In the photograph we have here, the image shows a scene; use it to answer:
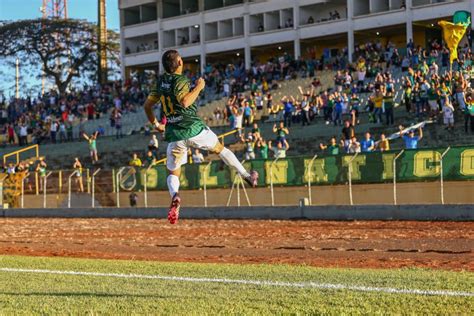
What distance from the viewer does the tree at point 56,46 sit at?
75312 millimetres

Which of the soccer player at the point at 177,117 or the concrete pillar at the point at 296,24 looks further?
the concrete pillar at the point at 296,24

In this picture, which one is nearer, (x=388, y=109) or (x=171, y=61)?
(x=171, y=61)

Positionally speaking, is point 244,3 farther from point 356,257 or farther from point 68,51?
point 356,257

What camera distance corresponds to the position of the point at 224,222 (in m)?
25.3

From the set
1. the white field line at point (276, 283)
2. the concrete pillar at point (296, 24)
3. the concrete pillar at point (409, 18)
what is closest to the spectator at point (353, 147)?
the white field line at point (276, 283)

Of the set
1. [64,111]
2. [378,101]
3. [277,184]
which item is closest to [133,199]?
[277,184]

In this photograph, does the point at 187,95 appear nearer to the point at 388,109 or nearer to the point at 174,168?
the point at 174,168

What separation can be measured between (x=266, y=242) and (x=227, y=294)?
982 centimetres

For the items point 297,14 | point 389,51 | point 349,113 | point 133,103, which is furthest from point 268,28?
point 349,113

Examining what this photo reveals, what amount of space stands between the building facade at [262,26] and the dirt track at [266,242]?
2985 cm

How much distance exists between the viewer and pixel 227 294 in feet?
26.2

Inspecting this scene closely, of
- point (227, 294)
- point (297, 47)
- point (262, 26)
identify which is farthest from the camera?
point (262, 26)

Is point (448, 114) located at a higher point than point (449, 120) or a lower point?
higher

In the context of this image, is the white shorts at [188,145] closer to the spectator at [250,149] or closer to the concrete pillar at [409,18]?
the spectator at [250,149]
